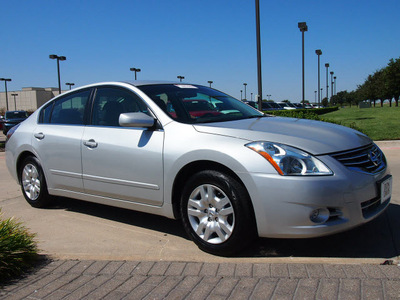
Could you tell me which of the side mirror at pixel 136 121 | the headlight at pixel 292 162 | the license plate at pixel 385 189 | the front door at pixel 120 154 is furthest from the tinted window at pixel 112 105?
the license plate at pixel 385 189

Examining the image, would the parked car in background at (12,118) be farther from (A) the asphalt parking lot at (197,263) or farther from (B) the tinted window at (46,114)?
(A) the asphalt parking lot at (197,263)

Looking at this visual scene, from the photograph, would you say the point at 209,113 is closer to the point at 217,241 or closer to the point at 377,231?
the point at 217,241

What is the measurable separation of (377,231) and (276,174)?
1576 mm

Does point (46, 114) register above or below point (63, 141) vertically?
above

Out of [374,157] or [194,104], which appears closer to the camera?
[374,157]

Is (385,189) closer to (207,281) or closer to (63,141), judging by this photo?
(207,281)

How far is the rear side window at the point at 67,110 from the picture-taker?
4883 millimetres

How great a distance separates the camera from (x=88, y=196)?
4.63 m

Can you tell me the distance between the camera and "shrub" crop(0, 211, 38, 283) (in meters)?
3.23

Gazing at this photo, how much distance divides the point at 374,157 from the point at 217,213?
5.22 feet

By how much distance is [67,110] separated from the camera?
201 inches

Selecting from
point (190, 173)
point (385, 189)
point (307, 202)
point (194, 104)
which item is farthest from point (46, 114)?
point (385, 189)

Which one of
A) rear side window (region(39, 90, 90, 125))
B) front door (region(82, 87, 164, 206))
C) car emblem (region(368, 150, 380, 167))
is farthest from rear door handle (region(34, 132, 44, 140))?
car emblem (region(368, 150, 380, 167))

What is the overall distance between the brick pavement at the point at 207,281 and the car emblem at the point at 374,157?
961 mm
